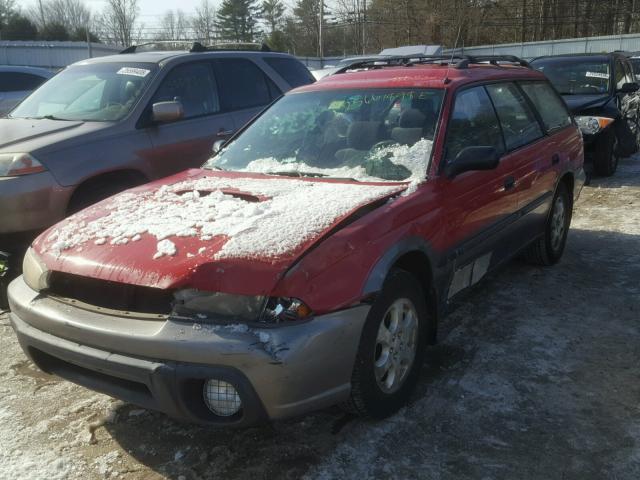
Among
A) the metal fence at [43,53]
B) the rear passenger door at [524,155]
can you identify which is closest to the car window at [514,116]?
the rear passenger door at [524,155]

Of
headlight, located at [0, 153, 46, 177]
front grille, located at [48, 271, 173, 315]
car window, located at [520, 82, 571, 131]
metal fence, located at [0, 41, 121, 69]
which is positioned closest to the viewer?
front grille, located at [48, 271, 173, 315]

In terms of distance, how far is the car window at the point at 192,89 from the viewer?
18.1 feet

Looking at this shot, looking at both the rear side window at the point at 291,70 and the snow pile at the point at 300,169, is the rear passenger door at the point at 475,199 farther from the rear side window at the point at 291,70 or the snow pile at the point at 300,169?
the rear side window at the point at 291,70

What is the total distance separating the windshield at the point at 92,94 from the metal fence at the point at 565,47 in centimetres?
3032

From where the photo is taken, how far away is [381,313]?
8.97 ft

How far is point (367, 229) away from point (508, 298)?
2.24 metres

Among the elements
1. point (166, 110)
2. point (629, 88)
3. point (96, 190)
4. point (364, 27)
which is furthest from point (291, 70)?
point (364, 27)

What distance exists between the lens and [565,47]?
3500 cm

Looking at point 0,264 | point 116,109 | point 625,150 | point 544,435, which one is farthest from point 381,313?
point 625,150

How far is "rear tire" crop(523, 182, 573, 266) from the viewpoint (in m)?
5.05

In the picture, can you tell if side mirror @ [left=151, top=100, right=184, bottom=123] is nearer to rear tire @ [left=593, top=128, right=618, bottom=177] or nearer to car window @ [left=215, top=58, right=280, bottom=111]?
car window @ [left=215, top=58, right=280, bottom=111]

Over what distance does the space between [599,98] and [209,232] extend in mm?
8069

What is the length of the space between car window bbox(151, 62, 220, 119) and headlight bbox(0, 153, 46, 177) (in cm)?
130

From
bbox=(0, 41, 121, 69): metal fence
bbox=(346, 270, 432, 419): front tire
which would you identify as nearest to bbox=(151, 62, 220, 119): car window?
bbox=(346, 270, 432, 419): front tire
